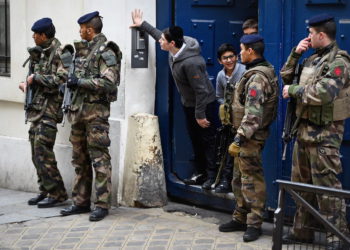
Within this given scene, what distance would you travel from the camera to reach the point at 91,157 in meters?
7.73

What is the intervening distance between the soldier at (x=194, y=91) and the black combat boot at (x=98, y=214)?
3.12 feet

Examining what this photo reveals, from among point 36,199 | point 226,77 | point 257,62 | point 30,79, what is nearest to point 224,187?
point 226,77

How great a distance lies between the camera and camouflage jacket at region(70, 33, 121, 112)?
7.50 m

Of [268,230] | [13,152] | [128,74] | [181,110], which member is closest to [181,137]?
[181,110]

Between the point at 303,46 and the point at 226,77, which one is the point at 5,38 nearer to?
the point at 226,77

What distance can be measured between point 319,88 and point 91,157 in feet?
8.41

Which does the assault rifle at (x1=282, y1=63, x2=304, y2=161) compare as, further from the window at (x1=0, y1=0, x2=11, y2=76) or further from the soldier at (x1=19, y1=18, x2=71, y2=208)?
the window at (x1=0, y1=0, x2=11, y2=76)

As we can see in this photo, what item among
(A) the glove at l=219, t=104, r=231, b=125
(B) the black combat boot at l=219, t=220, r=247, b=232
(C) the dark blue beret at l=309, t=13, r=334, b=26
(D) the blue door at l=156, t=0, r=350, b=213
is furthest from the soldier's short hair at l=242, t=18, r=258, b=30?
(B) the black combat boot at l=219, t=220, r=247, b=232

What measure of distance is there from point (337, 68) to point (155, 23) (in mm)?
2563

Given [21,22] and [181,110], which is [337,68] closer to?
[181,110]

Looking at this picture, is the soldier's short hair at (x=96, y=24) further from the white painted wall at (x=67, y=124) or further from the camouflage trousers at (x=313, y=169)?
the camouflage trousers at (x=313, y=169)

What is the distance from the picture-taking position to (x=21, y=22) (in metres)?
9.23

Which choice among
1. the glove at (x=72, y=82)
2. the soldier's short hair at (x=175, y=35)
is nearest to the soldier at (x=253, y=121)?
the soldier's short hair at (x=175, y=35)

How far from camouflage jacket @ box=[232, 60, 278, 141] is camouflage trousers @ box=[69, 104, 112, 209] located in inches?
56.8
